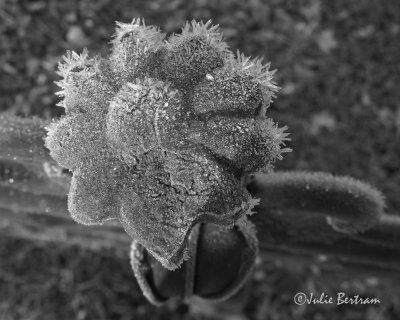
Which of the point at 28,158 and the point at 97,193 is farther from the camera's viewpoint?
the point at 28,158

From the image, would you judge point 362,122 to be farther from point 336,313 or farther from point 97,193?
point 97,193

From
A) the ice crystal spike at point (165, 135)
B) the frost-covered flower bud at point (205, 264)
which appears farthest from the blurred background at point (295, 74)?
the ice crystal spike at point (165, 135)

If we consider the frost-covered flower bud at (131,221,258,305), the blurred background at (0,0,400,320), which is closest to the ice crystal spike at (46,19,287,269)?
the frost-covered flower bud at (131,221,258,305)

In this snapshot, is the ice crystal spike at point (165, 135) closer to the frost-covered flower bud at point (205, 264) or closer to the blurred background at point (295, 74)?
the frost-covered flower bud at point (205, 264)

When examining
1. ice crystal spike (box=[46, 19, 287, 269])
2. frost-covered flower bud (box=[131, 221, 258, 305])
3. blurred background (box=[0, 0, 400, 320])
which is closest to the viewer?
ice crystal spike (box=[46, 19, 287, 269])

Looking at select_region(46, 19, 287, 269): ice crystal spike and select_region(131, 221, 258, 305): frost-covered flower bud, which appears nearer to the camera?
select_region(46, 19, 287, 269): ice crystal spike

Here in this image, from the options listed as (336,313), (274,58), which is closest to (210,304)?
(336,313)

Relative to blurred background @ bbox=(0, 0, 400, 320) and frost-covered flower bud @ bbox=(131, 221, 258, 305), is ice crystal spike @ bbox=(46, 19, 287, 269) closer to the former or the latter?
frost-covered flower bud @ bbox=(131, 221, 258, 305)
